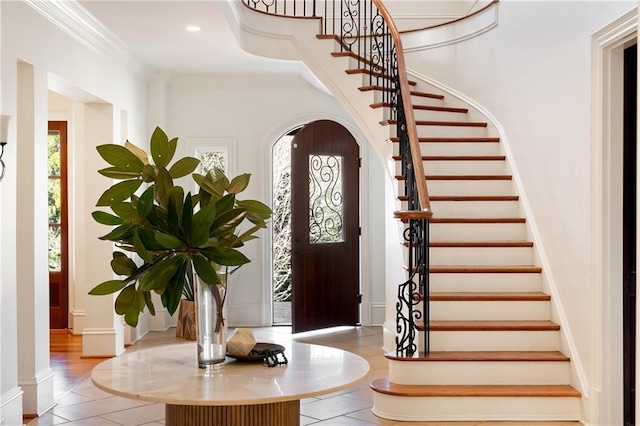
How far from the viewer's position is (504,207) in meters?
6.24

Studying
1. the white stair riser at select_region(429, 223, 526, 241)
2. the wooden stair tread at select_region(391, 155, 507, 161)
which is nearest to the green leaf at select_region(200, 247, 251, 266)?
the white stair riser at select_region(429, 223, 526, 241)

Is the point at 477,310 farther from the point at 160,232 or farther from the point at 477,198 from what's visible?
the point at 160,232

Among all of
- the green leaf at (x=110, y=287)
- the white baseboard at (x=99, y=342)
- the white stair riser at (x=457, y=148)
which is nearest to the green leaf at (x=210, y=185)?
the green leaf at (x=110, y=287)

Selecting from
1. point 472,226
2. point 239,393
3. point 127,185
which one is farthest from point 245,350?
point 472,226

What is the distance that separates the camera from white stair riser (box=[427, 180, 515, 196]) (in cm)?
643

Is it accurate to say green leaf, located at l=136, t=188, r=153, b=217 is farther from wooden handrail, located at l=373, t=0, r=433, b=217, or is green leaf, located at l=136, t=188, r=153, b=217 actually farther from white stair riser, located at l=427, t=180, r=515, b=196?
white stair riser, located at l=427, t=180, r=515, b=196

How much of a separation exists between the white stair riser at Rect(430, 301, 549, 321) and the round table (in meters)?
2.31

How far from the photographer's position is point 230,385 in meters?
2.72

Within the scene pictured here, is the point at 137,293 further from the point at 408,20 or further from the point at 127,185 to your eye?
the point at 408,20

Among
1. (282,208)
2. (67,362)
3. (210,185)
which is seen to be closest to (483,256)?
(210,185)

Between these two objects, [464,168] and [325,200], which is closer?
[464,168]

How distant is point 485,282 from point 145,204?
3479mm

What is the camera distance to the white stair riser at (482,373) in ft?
16.0

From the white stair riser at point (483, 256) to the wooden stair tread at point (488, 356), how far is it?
3.06 feet
